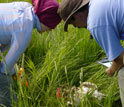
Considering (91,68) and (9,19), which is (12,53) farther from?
(91,68)

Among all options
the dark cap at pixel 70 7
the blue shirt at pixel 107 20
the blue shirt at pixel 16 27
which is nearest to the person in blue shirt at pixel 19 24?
the blue shirt at pixel 16 27

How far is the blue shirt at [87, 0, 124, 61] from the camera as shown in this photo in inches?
61.6

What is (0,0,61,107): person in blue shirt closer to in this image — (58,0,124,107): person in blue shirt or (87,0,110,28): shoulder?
(58,0,124,107): person in blue shirt

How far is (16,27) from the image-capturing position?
2.09 meters

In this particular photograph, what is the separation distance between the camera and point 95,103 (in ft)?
6.93

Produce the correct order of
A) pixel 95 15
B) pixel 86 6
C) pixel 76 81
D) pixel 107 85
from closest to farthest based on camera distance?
pixel 95 15
pixel 86 6
pixel 107 85
pixel 76 81

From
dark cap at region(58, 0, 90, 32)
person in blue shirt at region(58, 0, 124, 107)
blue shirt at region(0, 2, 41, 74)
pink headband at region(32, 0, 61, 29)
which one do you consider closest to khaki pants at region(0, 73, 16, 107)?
blue shirt at region(0, 2, 41, 74)

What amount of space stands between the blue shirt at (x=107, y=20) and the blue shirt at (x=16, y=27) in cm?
67

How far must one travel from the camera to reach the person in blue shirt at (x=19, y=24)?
2090 millimetres

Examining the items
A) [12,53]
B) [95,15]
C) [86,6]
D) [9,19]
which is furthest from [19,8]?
[95,15]

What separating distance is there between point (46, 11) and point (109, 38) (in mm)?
792

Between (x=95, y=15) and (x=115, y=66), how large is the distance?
1.38ft

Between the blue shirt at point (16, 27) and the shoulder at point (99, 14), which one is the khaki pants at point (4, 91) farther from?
the shoulder at point (99, 14)

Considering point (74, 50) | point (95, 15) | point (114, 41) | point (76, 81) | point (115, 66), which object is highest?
point (95, 15)
